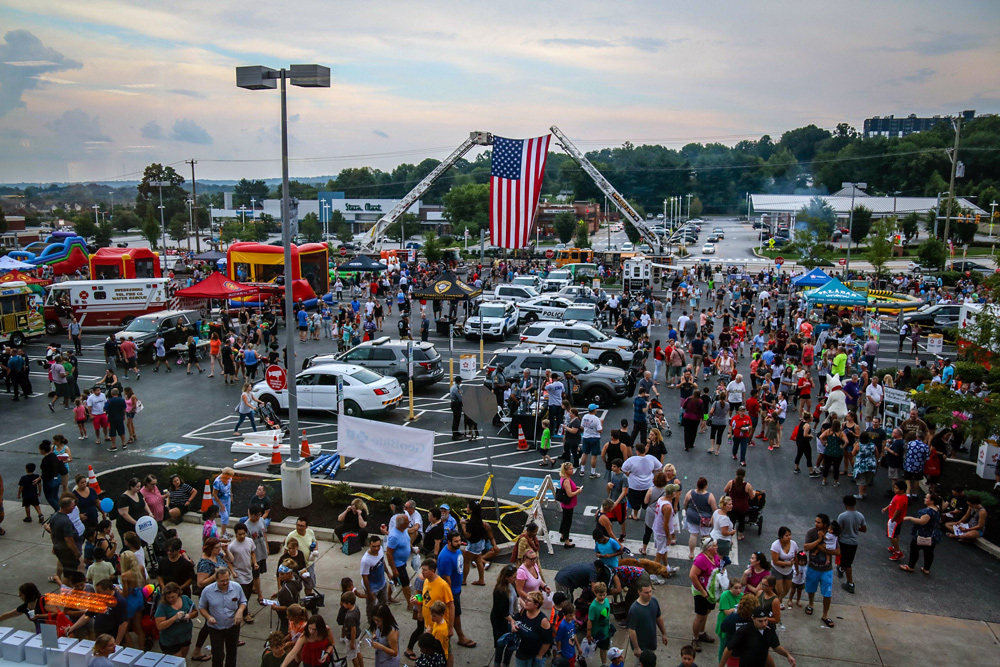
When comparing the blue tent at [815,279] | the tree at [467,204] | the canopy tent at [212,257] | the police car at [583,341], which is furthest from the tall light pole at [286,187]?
the tree at [467,204]

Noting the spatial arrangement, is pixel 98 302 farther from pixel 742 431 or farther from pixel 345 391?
pixel 742 431

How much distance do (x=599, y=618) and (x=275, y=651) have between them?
3.33 metres

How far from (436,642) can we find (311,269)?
35264 millimetres

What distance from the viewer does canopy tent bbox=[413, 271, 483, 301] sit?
1162 inches

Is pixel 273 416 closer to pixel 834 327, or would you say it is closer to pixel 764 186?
pixel 834 327

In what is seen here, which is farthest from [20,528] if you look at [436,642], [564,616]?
[564,616]

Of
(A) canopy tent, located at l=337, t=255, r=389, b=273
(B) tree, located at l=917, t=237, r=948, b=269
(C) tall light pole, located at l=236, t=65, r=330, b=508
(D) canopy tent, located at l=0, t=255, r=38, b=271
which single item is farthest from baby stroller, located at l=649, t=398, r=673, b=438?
(B) tree, located at l=917, t=237, r=948, b=269

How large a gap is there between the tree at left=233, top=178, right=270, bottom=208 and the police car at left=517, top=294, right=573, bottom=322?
133 metres

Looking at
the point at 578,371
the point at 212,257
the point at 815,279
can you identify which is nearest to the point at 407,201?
the point at 212,257

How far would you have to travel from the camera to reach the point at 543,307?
31188 mm

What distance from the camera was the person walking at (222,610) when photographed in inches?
295

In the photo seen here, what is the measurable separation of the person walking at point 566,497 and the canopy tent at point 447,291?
18.9 m

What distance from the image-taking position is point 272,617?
9008 mm

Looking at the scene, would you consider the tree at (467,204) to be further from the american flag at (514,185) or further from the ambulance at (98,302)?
the american flag at (514,185)
